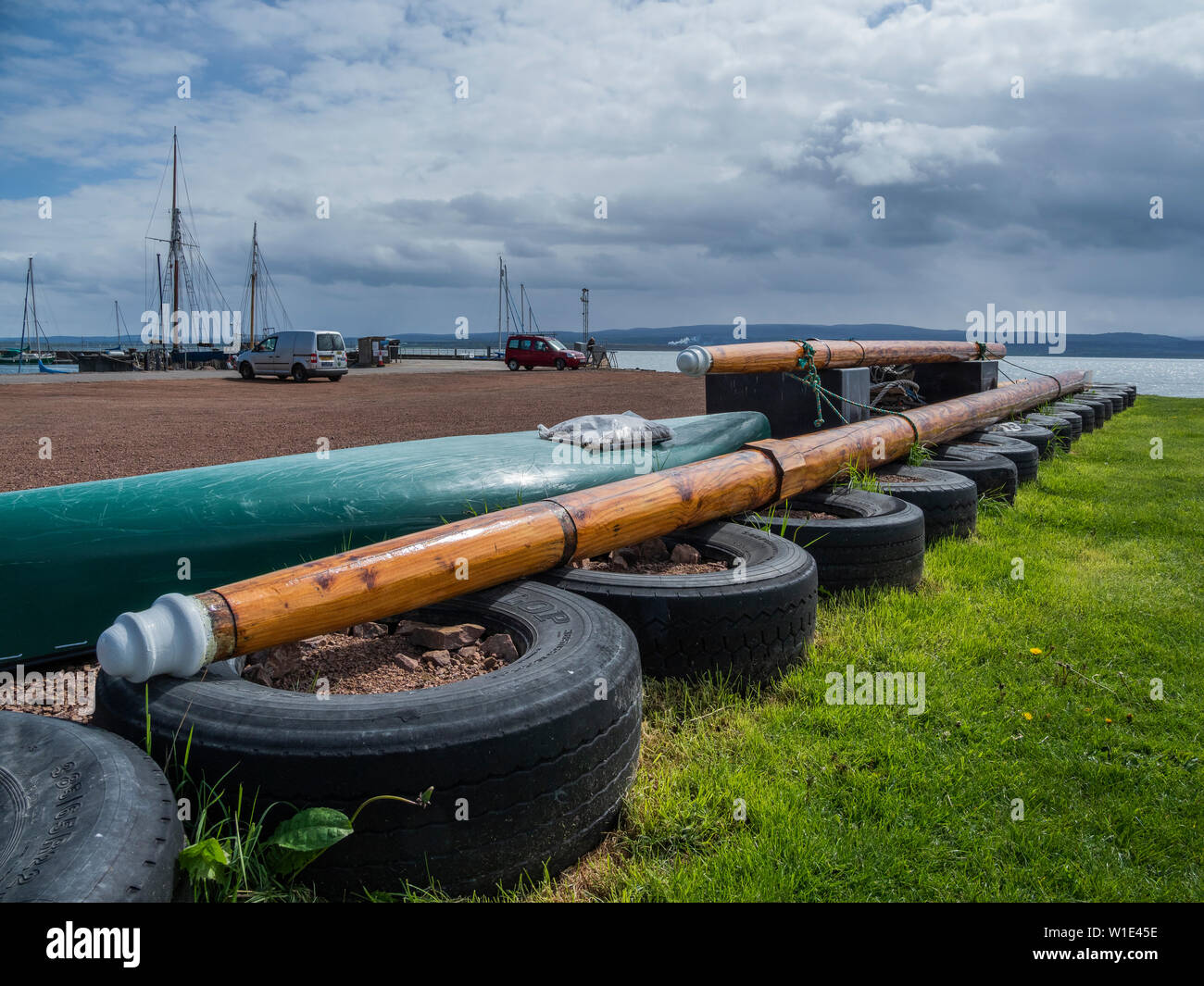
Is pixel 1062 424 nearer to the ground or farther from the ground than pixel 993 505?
farther from the ground

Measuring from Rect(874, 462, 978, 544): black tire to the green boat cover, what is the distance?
6.52 ft

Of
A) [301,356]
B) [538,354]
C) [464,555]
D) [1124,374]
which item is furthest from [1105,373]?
[464,555]

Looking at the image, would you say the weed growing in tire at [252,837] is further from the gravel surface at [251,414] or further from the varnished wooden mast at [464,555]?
the gravel surface at [251,414]

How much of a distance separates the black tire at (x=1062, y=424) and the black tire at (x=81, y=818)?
A: 10454mm

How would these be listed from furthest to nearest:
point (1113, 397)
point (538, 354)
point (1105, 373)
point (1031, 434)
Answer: point (1105, 373) → point (538, 354) → point (1113, 397) → point (1031, 434)

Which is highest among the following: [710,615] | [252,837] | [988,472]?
[988,472]

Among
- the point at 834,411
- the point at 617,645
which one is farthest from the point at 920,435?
the point at 617,645

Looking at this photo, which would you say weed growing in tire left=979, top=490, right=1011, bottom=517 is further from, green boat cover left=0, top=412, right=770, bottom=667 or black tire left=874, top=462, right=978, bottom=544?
green boat cover left=0, top=412, right=770, bottom=667

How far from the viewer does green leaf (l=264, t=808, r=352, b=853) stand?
190cm

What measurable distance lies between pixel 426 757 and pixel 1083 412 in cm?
1418

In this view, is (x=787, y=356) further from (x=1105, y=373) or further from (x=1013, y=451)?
(x=1105, y=373)

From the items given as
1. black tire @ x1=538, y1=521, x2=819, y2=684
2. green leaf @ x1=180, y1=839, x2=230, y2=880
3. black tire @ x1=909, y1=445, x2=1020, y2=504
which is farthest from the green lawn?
black tire @ x1=909, y1=445, x2=1020, y2=504

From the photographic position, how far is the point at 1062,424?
1072 cm

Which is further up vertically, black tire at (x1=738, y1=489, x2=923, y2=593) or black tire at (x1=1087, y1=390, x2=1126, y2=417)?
black tire at (x1=1087, y1=390, x2=1126, y2=417)
